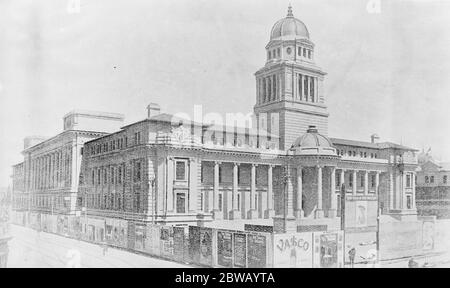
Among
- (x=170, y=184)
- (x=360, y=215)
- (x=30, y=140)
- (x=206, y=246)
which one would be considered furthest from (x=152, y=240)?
(x=360, y=215)

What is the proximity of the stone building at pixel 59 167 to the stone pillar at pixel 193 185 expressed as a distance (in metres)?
10.4

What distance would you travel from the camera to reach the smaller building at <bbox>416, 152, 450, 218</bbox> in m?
52.8

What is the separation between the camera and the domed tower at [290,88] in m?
56.6

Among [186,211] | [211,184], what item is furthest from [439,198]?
[186,211]

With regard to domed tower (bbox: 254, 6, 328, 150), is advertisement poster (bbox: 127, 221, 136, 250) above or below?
below

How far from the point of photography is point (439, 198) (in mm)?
55500

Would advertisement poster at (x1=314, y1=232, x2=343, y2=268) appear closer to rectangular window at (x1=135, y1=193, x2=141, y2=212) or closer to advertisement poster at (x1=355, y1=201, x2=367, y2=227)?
advertisement poster at (x1=355, y1=201, x2=367, y2=227)

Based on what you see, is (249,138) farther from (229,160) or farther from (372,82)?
(372,82)

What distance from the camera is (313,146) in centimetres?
5109

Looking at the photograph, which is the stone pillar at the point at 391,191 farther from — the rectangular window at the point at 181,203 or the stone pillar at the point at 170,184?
the stone pillar at the point at 170,184

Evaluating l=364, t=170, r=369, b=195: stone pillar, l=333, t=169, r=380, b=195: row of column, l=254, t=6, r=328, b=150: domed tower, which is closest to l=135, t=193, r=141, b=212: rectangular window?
l=254, t=6, r=328, b=150: domed tower

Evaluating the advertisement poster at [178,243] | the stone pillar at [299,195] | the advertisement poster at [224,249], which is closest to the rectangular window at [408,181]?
the stone pillar at [299,195]

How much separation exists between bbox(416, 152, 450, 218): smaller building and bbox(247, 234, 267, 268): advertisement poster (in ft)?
102

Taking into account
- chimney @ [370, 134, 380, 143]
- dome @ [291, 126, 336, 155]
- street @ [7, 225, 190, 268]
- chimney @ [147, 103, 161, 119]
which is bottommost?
street @ [7, 225, 190, 268]
